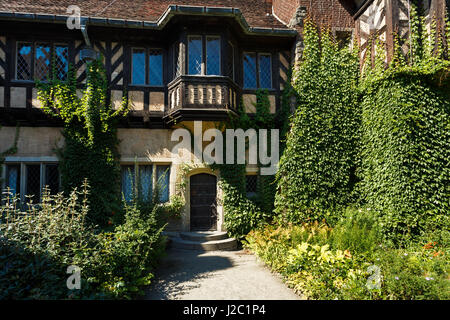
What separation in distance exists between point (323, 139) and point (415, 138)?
2.16 meters

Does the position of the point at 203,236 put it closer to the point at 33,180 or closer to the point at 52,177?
the point at 52,177

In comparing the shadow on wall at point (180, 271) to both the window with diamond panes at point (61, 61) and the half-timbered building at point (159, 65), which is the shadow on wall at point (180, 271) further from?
the window with diamond panes at point (61, 61)

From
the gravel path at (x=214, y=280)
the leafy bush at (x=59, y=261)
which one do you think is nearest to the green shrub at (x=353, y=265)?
the gravel path at (x=214, y=280)

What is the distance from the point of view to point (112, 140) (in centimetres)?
774

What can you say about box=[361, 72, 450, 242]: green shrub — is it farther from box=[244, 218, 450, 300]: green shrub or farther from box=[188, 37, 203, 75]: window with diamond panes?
box=[188, 37, 203, 75]: window with diamond panes

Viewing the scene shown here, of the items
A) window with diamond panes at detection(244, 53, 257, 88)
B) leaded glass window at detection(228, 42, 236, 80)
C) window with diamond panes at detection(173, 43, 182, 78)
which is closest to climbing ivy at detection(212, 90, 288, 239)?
window with diamond panes at detection(244, 53, 257, 88)

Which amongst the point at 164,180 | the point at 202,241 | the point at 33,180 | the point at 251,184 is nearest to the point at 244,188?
the point at 251,184

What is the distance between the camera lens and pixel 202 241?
7609mm

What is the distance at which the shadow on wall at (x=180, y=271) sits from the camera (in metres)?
4.61

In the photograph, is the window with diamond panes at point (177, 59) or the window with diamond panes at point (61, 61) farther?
the window with diamond panes at point (61, 61)

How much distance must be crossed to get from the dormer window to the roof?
1.94m

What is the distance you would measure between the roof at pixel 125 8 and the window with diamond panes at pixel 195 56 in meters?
1.86

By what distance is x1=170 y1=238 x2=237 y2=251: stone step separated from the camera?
24.1 ft
